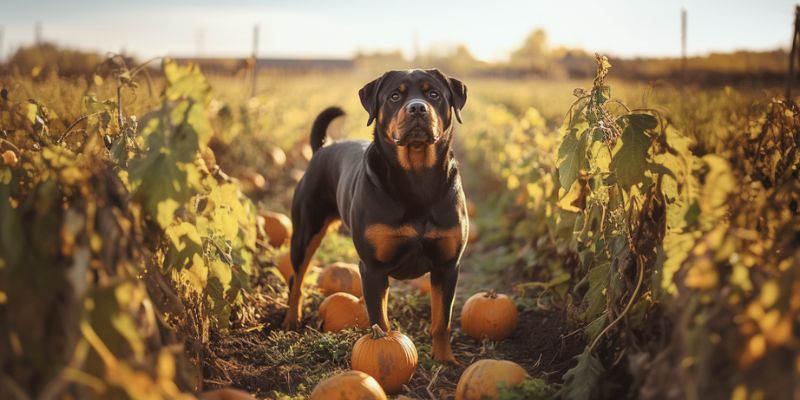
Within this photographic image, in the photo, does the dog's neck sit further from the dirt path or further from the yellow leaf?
the yellow leaf

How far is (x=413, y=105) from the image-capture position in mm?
3744

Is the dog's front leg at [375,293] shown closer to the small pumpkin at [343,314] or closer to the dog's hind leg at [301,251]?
the small pumpkin at [343,314]

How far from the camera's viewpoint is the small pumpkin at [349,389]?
9.83 ft

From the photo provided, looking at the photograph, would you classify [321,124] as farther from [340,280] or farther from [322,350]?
[322,350]

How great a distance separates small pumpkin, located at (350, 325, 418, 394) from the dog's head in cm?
108

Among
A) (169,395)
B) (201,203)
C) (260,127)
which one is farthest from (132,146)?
(260,127)

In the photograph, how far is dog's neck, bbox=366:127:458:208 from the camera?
3.85m

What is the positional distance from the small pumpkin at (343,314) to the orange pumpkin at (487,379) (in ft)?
4.37

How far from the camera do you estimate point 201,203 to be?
433cm

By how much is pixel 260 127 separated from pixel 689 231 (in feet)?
28.2

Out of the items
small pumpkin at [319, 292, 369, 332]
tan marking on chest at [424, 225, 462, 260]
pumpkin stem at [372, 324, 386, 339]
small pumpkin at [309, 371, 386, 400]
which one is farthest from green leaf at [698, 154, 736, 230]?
small pumpkin at [319, 292, 369, 332]

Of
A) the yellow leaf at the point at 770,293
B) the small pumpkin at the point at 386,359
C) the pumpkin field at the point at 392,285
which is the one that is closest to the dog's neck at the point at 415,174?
the pumpkin field at the point at 392,285

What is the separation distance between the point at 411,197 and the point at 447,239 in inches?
12.3

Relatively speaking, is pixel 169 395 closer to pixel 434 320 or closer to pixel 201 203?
pixel 434 320
